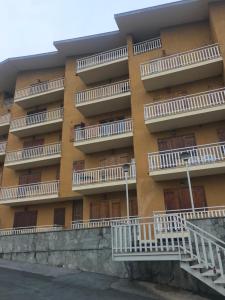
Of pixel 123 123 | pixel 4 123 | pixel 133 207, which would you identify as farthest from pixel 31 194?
pixel 4 123

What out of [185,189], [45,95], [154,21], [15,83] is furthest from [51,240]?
[15,83]

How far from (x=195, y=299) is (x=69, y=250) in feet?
23.2

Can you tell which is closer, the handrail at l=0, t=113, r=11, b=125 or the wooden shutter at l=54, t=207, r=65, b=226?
the wooden shutter at l=54, t=207, r=65, b=226

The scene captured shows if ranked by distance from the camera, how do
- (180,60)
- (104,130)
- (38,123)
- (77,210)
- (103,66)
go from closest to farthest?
(180,60) < (104,130) < (77,210) < (103,66) < (38,123)

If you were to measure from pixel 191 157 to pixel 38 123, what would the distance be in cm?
1312

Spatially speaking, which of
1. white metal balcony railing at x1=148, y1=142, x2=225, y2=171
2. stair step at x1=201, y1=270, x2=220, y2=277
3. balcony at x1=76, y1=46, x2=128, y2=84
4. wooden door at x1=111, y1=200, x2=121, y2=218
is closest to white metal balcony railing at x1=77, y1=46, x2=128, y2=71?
balcony at x1=76, y1=46, x2=128, y2=84

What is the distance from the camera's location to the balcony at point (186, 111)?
15.9 meters

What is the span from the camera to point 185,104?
16.9m

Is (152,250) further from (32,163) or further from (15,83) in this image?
(15,83)

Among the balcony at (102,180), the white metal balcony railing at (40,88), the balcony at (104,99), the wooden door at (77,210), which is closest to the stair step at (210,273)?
the balcony at (102,180)

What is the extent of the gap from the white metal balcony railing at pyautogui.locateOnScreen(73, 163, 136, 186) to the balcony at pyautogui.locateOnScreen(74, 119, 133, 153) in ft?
5.81

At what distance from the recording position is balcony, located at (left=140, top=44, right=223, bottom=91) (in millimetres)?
17031

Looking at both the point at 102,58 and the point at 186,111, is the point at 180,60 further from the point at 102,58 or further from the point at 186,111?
the point at 102,58

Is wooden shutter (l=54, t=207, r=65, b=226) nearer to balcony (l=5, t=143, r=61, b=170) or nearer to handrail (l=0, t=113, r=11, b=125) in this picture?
balcony (l=5, t=143, r=61, b=170)
